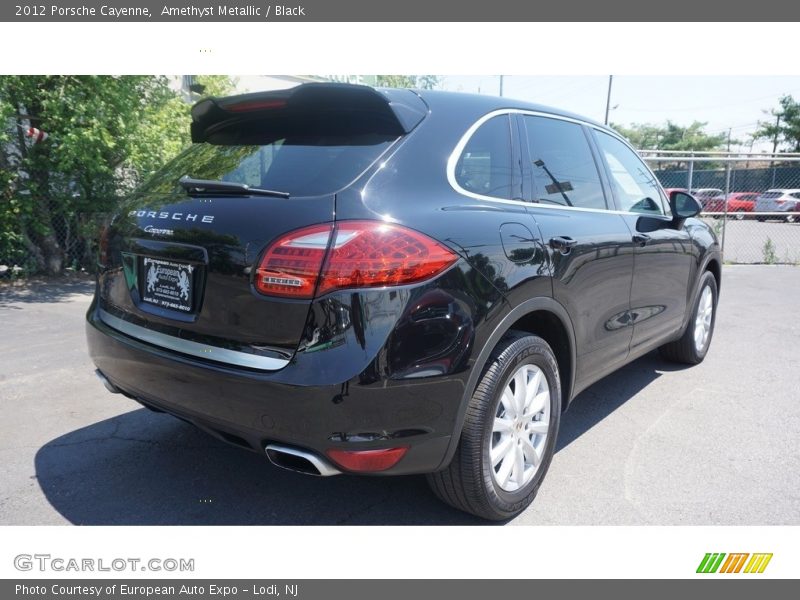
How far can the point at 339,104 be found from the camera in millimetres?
A: 2346

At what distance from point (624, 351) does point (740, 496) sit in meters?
1.00

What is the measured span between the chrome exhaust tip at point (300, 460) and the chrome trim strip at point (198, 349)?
0.29 metres

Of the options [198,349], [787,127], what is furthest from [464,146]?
[787,127]

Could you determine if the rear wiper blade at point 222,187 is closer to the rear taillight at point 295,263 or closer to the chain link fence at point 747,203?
the rear taillight at point 295,263

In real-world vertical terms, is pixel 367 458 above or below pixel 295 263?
below

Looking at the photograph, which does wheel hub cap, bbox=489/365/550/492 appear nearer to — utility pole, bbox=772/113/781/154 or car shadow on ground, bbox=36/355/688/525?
car shadow on ground, bbox=36/355/688/525

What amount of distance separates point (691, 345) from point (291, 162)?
3.92 meters

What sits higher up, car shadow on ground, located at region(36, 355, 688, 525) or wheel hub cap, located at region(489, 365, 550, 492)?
wheel hub cap, located at region(489, 365, 550, 492)

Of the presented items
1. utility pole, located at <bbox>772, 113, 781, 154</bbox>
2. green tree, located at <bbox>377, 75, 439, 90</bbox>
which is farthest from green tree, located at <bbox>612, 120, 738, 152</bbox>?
green tree, located at <bbox>377, 75, 439, 90</bbox>

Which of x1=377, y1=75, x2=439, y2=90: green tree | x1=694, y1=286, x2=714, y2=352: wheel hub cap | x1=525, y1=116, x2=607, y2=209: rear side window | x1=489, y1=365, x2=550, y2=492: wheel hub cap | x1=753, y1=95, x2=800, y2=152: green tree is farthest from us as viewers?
x1=753, y1=95, x2=800, y2=152: green tree

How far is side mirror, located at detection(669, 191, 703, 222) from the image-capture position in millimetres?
4246

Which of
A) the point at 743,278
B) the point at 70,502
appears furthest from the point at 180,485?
the point at 743,278

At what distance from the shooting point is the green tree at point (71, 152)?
7086 millimetres

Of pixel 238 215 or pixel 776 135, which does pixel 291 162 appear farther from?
pixel 776 135
